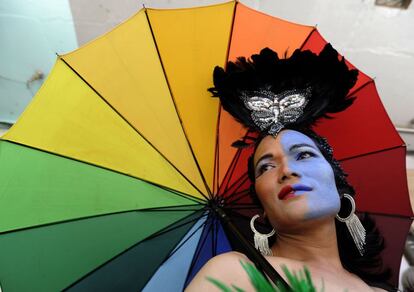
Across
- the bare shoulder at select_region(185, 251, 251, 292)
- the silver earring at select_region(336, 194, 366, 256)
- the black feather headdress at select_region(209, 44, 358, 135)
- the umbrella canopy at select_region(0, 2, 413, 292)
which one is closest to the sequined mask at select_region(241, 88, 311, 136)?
the black feather headdress at select_region(209, 44, 358, 135)

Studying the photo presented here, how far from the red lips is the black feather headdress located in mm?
334

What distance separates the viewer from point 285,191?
70.1 inches

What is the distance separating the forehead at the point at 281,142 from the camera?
1.93m

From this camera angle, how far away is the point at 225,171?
6.50 feet

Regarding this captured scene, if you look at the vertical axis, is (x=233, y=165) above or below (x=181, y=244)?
above

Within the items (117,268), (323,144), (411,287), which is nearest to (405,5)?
(323,144)

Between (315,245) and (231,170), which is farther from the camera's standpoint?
(231,170)

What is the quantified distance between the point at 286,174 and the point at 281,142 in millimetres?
195

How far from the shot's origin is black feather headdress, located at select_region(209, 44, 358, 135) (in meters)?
1.98

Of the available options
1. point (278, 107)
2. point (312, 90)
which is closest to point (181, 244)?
point (278, 107)

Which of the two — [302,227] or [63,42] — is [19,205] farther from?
[63,42]

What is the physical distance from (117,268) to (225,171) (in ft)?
2.14

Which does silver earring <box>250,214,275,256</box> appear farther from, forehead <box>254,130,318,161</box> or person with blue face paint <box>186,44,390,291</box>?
forehead <box>254,130,318,161</box>

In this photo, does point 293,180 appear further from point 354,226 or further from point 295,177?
point 354,226
